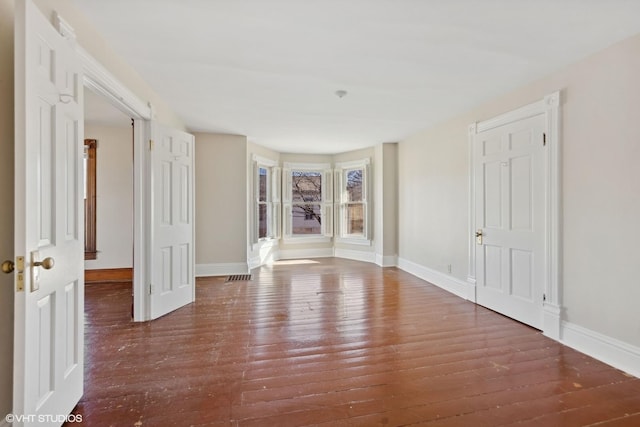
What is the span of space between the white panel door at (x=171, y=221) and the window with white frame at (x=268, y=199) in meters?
2.38

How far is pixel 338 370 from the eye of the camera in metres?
2.26

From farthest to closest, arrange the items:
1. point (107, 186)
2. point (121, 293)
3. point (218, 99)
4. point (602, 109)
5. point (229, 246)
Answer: point (229, 246) → point (107, 186) → point (121, 293) → point (218, 99) → point (602, 109)

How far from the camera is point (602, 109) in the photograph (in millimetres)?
2438

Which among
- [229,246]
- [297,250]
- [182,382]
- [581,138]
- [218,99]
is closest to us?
[182,382]

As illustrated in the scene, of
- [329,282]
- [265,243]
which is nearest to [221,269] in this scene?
[265,243]

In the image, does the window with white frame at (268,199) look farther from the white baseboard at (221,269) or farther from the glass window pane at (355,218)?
the glass window pane at (355,218)

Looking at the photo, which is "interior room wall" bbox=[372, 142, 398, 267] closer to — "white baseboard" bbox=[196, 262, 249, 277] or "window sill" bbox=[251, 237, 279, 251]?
"window sill" bbox=[251, 237, 279, 251]

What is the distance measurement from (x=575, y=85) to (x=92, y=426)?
4205 mm

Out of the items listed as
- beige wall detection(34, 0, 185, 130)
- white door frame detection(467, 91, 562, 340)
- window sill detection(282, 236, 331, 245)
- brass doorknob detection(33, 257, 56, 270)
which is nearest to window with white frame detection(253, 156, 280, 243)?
window sill detection(282, 236, 331, 245)

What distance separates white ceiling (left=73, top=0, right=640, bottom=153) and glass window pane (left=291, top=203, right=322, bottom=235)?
354 cm

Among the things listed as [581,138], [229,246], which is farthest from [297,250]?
[581,138]

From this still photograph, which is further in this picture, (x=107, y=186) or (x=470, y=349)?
(x=107, y=186)

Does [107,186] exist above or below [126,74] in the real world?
below

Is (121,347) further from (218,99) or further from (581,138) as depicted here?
(581,138)
